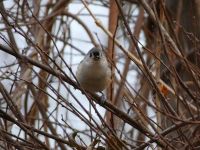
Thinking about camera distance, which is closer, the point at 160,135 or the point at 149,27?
the point at 160,135

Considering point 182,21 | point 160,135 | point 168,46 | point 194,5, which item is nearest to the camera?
point 160,135

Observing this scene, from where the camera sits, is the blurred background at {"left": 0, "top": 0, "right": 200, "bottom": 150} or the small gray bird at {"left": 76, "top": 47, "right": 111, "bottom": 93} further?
the small gray bird at {"left": 76, "top": 47, "right": 111, "bottom": 93}

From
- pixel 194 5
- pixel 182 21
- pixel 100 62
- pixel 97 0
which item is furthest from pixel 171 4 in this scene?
pixel 194 5

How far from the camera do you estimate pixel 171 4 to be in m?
4.36

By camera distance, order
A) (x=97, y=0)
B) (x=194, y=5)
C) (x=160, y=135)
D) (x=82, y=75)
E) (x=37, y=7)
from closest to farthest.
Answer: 1. (x=160, y=135)
2. (x=194, y=5)
3. (x=82, y=75)
4. (x=37, y=7)
5. (x=97, y=0)

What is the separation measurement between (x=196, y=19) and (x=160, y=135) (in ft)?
1.88

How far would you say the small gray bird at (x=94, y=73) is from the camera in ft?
10.1

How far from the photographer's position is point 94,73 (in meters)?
3.10

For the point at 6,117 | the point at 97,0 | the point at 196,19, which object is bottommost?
the point at 6,117

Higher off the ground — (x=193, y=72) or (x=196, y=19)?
(x=196, y=19)

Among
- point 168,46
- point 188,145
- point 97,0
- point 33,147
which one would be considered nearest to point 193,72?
point 168,46

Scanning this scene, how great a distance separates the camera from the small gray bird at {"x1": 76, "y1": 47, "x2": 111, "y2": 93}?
3.08 metres

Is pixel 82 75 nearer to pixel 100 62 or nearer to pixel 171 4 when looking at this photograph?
pixel 100 62

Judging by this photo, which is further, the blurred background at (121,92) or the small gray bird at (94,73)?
the small gray bird at (94,73)
